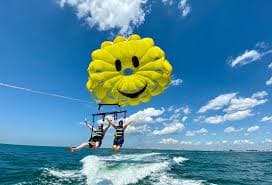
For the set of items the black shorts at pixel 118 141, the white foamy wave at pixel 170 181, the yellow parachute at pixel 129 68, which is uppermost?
the yellow parachute at pixel 129 68

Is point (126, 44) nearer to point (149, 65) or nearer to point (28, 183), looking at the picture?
point (149, 65)

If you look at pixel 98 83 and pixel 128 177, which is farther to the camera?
pixel 128 177

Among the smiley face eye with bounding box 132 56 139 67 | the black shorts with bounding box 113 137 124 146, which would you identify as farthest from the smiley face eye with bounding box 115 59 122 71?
the black shorts with bounding box 113 137 124 146

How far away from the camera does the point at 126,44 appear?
1040 cm

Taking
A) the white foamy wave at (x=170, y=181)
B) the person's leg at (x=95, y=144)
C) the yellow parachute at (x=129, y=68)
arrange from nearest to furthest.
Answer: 1. the yellow parachute at (x=129, y=68)
2. the person's leg at (x=95, y=144)
3. the white foamy wave at (x=170, y=181)

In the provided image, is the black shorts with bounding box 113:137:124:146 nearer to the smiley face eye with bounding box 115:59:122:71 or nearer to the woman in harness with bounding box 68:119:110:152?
the woman in harness with bounding box 68:119:110:152

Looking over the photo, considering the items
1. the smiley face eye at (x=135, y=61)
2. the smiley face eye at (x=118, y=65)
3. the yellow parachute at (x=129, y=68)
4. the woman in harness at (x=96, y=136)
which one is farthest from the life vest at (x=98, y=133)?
the smiley face eye at (x=135, y=61)

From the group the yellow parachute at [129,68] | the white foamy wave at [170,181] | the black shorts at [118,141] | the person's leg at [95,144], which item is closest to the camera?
the yellow parachute at [129,68]

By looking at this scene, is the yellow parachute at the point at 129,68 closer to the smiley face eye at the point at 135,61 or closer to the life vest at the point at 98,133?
the smiley face eye at the point at 135,61

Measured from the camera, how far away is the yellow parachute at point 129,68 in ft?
34.3

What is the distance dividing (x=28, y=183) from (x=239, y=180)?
15.7m

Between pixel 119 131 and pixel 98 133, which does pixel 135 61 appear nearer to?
pixel 119 131

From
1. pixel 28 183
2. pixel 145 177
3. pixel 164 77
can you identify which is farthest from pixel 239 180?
pixel 164 77

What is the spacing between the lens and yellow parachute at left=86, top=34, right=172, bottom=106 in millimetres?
10453
